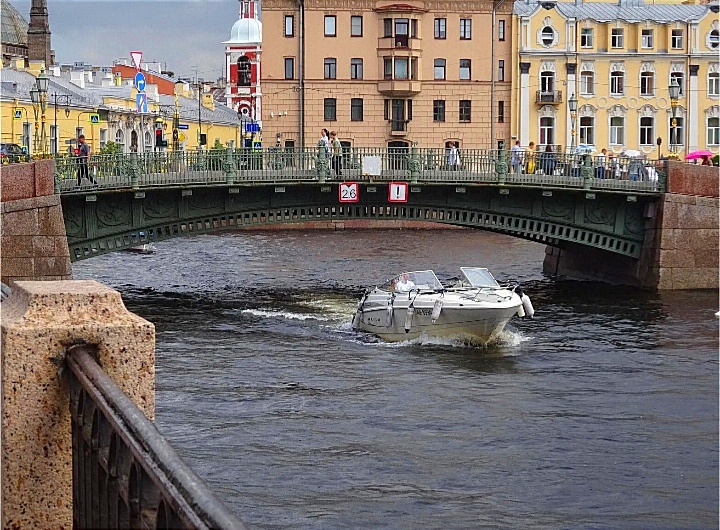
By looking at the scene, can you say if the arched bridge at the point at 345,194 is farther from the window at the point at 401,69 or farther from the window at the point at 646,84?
the window at the point at 646,84

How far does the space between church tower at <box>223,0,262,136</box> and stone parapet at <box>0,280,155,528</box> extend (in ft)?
224

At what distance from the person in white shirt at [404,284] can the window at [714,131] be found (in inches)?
1585

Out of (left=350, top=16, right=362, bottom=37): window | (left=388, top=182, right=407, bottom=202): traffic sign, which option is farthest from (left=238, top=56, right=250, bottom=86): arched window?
(left=388, top=182, right=407, bottom=202): traffic sign

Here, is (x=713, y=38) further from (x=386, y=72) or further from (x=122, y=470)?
(x=122, y=470)

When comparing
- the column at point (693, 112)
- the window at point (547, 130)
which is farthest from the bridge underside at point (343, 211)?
the column at point (693, 112)

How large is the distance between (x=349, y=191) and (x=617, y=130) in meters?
33.8

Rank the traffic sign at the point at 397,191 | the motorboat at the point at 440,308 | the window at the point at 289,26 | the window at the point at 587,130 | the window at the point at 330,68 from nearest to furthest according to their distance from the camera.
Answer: the motorboat at the point at 440,308 < the traffic sign at the point at 397,191 < the window at the point at 289,26 < the window at the point at 330,68 < the window at the point at 587,130

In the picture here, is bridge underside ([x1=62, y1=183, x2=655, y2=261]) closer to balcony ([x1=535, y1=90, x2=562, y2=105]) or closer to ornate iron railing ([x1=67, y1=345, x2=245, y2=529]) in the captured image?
ornate iron railing ([x1=67, y1=345, x2=245, y2=529])

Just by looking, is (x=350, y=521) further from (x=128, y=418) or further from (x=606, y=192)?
(x=606, y=192)

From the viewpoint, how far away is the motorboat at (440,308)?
24906mm

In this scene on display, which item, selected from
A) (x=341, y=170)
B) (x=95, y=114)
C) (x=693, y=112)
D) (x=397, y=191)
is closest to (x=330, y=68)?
(x=95, y=114)

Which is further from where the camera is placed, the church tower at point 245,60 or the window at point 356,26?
the church tower at point 245,60

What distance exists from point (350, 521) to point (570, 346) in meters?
12.6

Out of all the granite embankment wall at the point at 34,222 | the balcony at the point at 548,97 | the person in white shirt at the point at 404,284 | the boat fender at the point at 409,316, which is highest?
the balcony at the point at 548,97
